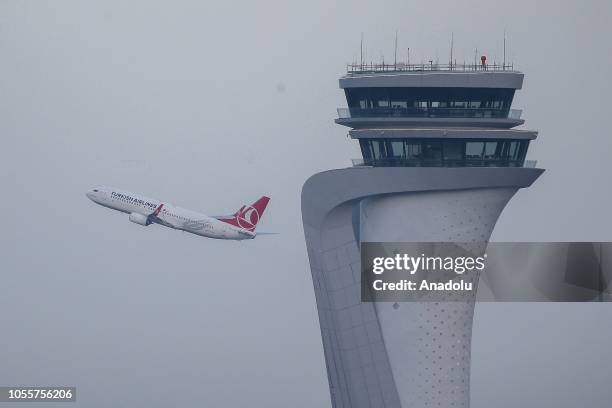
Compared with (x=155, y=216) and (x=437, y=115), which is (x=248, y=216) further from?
(x=437, y=115)

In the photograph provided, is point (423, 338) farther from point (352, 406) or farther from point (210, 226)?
point (210, 226)

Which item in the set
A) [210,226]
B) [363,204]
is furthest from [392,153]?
[210,226]

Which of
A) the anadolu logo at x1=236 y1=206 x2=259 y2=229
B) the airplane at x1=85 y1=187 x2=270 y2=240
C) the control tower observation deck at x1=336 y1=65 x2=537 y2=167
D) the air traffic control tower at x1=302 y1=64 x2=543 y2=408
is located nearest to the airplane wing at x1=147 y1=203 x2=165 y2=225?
the airplane at x1=85 y1=187 x2=270 y2=240

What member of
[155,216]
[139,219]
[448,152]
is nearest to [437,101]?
[448,152]

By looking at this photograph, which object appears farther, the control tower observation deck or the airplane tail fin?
the airplane tail fin

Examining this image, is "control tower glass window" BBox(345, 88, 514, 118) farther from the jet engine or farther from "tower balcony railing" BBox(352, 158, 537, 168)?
the jet engine

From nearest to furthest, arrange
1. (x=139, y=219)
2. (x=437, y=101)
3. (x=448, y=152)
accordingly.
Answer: (x=437, y=101), (x=448, y=152), (x=139, y=219)
